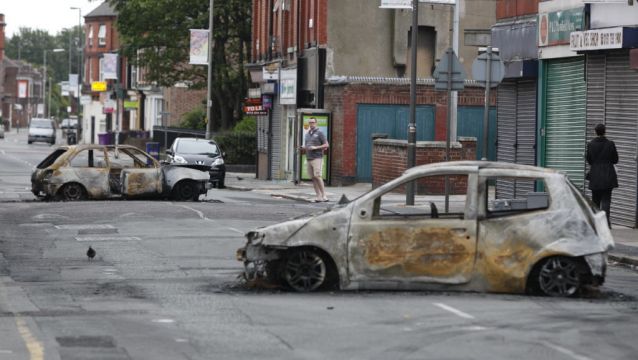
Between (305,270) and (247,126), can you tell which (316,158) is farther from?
(247,126)

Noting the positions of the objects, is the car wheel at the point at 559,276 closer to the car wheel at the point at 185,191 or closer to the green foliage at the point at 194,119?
the car wheel at the point at 185,191

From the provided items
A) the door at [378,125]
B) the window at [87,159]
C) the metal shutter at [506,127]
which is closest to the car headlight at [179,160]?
the door at [378,125]

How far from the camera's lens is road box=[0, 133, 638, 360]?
1081cm

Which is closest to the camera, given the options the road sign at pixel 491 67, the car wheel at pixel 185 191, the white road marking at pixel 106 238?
the white road marking at pixel 106 238

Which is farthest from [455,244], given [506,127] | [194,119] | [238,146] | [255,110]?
[194,119]

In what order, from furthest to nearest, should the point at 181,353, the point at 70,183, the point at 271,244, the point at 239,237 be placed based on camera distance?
the point at 70,183 → the point at 239,237 → the point at 271,244 → the point at 181,353

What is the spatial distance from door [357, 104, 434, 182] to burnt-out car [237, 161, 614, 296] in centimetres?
2651

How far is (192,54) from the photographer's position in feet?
181

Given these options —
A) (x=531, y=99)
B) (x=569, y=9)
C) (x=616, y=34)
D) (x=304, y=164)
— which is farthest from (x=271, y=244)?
(x=304, y=164)

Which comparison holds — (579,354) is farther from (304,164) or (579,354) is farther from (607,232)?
(304,164)

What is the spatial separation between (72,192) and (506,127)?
31.3 ft

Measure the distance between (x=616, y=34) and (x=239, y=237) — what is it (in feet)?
26.2

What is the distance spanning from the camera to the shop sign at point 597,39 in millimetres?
23797

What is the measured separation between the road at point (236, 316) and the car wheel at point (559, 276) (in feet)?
0.73
